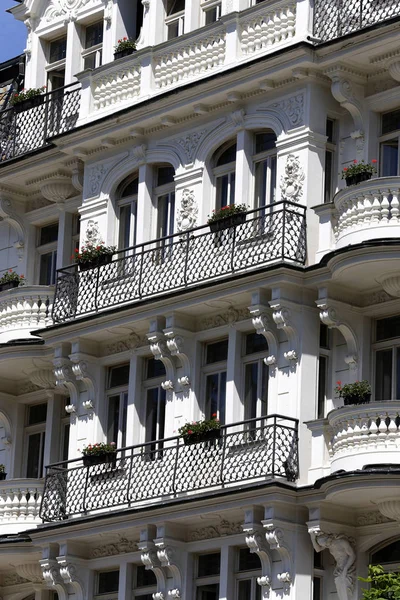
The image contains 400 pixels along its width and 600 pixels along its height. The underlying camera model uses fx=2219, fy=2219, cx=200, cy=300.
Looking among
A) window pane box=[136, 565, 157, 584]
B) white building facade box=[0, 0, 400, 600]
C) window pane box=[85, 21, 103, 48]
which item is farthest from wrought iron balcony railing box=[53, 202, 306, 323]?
window pane box=[85, 21, 103, 48]

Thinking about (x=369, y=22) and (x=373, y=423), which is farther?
(x=369, y=22)

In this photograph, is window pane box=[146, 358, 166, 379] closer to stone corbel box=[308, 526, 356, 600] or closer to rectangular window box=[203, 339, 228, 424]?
rectangular window box=[203, 339, 228, 424]

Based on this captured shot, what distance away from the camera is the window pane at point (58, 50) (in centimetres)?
5122

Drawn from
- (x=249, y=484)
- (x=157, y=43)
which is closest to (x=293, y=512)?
(x=249, y=484)

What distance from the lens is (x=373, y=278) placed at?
41.0 metres

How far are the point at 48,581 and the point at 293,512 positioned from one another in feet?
22.7

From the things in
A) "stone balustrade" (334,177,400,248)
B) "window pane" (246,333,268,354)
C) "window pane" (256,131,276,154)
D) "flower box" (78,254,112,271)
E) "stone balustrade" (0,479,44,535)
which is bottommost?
"stone balustrade" (0,479,44,535)

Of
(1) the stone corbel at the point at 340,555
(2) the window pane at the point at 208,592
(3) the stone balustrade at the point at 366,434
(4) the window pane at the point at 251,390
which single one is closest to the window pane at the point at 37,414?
(4) the window pane at the point at 251,390

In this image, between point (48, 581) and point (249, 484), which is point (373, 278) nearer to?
point (249, 484)

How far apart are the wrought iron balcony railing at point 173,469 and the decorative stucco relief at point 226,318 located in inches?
85.8

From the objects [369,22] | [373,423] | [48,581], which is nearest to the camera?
[373,423]

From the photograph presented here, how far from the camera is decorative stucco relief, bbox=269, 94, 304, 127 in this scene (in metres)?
42.8

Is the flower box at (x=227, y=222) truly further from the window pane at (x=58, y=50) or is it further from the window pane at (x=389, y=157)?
the window pane at (x=58, y=50)

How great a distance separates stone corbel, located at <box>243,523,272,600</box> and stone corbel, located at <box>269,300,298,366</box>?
10.6 feet
